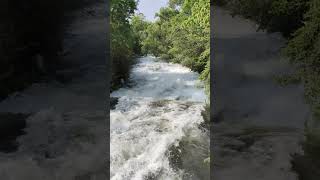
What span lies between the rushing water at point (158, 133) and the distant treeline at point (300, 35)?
1733 millimetres

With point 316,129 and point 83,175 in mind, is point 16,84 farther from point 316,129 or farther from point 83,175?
point 316,129

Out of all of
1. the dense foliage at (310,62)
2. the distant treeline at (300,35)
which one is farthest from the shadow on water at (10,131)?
the dense foliage at (310,62)

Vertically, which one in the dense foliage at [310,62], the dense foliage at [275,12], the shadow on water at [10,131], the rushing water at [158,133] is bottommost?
the rushing water at [158,133]

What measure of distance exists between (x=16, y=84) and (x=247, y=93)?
118 inches

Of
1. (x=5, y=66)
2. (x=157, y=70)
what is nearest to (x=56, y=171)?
(x=5, y=66)

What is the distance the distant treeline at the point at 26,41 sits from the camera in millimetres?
5820

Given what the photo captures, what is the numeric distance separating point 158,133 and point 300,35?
121 inches

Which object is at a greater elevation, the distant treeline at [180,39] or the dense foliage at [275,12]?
the dense foliage at [275,12]

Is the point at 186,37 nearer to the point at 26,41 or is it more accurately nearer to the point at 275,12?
the point at 26,41

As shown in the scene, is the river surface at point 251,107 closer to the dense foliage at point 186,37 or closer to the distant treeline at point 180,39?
the dense foliage at point 186,37

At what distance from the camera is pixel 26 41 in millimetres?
5879

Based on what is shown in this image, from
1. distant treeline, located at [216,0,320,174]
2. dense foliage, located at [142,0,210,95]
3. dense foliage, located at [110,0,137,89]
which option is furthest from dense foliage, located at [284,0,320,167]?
dense foliage, located at [110,0,137,89]

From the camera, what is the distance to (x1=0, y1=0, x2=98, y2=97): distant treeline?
582 centimetres

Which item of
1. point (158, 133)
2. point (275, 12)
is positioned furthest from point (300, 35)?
point (158, 133)
